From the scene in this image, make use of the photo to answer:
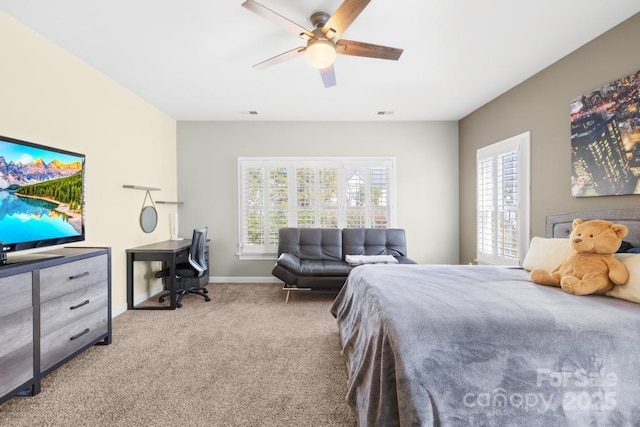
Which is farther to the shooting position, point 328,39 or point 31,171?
point 31,171

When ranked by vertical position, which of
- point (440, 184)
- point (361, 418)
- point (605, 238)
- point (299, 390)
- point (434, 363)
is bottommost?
point (299, 390)

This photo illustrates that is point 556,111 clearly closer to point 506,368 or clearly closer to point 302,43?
point 302,43

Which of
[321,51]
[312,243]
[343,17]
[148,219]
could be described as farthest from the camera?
[312,243]

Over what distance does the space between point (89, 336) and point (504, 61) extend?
4453 millimetres

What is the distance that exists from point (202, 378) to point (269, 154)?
10.9ft

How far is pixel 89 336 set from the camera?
2.29 meters

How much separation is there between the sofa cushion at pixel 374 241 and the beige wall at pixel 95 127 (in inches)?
110

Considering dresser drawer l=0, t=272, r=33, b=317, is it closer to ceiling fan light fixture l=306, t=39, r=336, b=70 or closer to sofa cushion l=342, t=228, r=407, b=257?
ceiling fan light fixture l=306, t=39, r=336, b=70

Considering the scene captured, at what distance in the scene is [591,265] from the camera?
169 centimetres

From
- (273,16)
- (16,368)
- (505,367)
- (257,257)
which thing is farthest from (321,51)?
(257,257)

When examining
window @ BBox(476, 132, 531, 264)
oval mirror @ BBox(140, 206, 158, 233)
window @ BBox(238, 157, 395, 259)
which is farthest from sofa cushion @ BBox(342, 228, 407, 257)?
oval mirror @ BBox(140, 206, 158, 233)

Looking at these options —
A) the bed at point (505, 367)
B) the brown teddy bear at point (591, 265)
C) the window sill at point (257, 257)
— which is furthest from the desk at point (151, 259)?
the brown teddy bear at point (591, 265)

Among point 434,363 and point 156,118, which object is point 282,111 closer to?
point 156,118

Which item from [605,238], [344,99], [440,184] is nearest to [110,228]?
[344,99]
